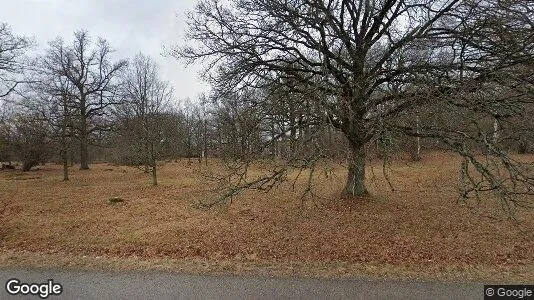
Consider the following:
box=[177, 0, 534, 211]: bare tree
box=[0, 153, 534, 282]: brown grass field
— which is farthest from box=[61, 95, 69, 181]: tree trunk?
box=[177, 0, 534, 211]: bare tree

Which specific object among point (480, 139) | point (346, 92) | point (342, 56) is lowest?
point (480, 139)

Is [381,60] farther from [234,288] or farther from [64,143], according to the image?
[64,143]

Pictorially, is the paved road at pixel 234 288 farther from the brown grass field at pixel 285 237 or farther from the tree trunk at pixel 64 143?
the tree trunk at pixel 64 143

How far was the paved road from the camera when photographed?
Answer: 466 centimetres

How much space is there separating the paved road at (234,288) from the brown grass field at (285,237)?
0.38 metres

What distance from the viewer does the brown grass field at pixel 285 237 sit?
5902 millimetres

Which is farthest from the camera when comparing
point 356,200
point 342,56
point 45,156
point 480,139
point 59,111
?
point 45,156

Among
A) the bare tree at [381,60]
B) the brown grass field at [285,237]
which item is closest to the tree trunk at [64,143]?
the brown grass field at [285,237]

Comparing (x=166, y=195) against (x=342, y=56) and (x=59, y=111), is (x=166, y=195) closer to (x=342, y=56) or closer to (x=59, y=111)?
(x=342, y=56)

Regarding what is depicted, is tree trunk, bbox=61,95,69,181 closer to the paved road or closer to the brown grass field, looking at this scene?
the brown grass field

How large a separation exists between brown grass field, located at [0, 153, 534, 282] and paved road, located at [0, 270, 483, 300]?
0.38m

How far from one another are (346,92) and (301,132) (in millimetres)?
1834

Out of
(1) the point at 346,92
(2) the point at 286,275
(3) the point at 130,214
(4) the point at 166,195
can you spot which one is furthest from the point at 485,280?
(4) the point at 166,195

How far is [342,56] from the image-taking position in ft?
34.7
